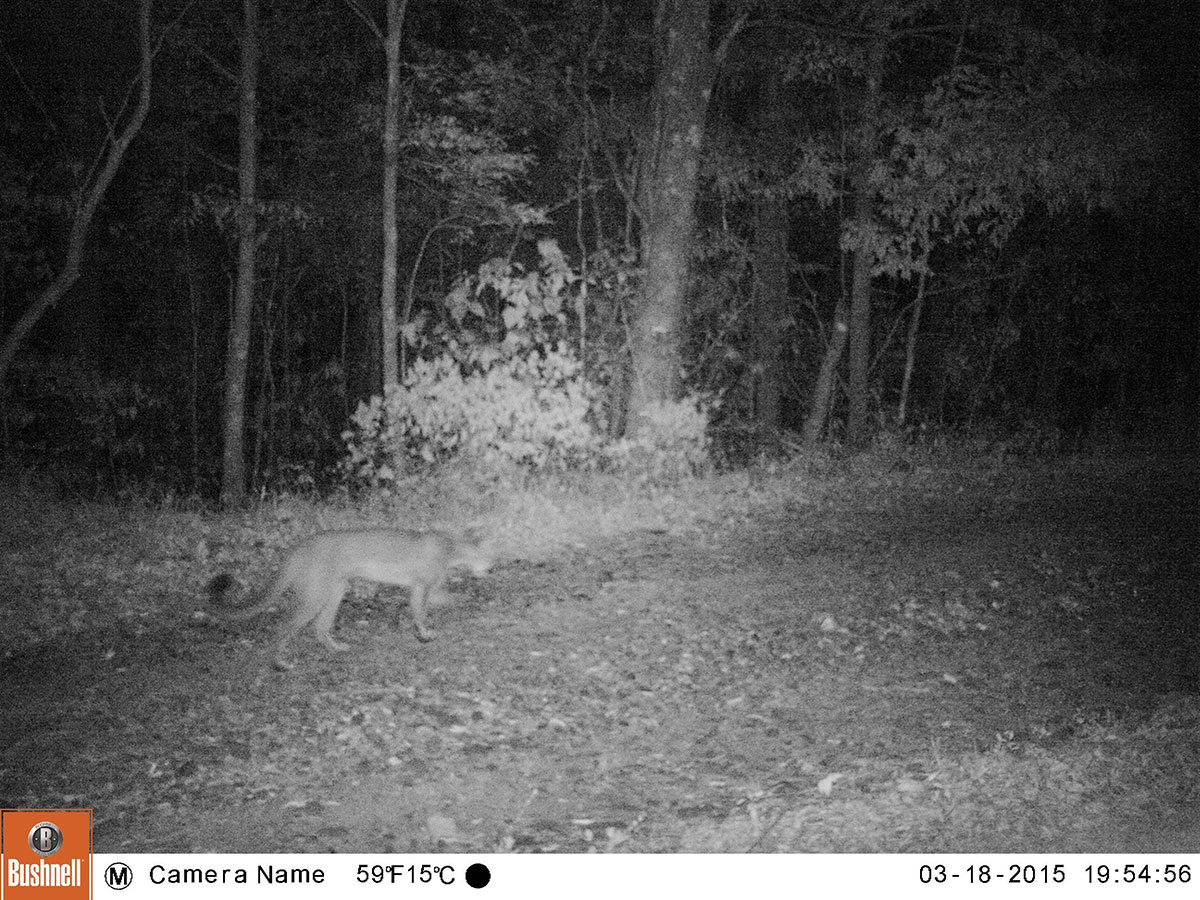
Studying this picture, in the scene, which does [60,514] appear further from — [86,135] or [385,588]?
[86,135]

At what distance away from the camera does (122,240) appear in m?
26.7

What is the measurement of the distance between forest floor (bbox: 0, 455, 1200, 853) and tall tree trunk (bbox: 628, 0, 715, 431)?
101 inches

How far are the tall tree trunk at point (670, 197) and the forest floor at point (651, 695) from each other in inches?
101

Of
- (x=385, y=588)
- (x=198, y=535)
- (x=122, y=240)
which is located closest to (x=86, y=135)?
(x=122, y=240)

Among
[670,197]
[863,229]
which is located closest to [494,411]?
[670,197]

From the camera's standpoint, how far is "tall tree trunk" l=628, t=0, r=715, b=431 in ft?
41.3

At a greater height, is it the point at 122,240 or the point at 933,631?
the point at 122,240

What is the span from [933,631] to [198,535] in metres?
6.92

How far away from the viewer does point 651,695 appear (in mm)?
6434

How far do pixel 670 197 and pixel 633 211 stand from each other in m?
3.20
